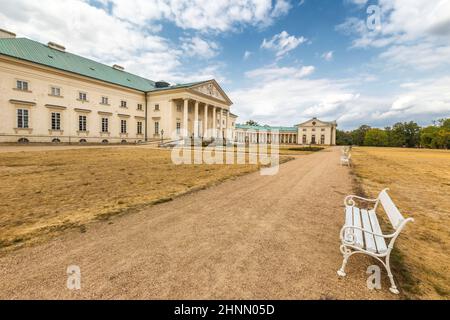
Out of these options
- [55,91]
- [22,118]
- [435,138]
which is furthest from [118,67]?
[435,138]

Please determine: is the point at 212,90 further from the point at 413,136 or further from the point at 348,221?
the point at 413,136

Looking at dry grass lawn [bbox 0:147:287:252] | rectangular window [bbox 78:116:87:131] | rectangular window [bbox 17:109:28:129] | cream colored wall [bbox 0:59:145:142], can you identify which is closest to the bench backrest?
dry grass lawn [bbox 0:147:287:252]

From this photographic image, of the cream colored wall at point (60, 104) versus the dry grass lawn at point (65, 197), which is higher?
the cream colored wall at point (60, 104)

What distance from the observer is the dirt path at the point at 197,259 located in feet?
8.38

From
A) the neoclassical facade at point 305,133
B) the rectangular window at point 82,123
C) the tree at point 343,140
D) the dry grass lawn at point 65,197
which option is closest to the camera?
the dry grass lawn at point 65,197

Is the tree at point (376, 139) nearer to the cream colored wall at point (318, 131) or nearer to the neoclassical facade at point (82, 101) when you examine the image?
the cream colored wall at point (318, 131)

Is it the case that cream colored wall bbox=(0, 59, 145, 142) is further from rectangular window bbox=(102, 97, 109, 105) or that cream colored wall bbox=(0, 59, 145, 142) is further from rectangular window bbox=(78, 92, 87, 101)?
rectangular window bbox=(102, 97, 109, 105)

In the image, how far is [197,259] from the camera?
3.21 metres

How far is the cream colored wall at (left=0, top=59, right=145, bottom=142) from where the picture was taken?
85.5 ft

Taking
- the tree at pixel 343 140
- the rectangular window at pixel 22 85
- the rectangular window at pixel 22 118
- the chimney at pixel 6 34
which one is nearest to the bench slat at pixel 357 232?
the rectangular window at pixel 22 118

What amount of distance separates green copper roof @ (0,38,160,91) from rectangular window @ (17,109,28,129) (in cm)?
654

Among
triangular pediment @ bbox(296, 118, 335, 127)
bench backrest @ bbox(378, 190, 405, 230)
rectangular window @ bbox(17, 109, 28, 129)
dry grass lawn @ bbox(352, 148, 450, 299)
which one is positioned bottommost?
dry grass lawn @ bbox(352, 148, 450, 299)

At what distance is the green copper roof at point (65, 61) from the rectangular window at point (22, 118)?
21.5 feet
